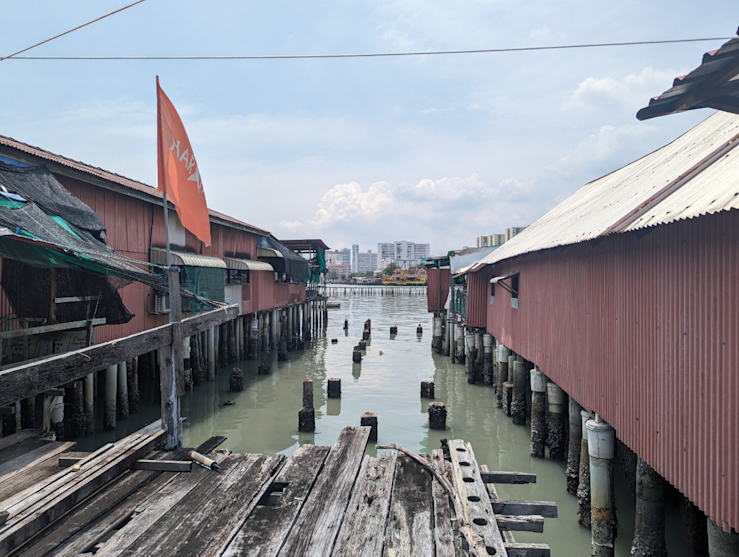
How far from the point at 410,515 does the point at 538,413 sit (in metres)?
6.69

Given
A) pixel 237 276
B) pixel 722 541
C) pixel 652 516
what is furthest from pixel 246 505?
pixel 237 276

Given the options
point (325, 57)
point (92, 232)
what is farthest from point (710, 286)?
point (92, 232)

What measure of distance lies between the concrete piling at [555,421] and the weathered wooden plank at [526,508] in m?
5.10

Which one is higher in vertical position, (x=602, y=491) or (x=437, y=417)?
(x=602, y=491)

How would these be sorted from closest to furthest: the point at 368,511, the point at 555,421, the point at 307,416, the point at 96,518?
the point at 96,518 → the point at 368,511 → the point at 555,421 → the point at 307,416

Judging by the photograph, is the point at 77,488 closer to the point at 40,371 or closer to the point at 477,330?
the point at 40,371

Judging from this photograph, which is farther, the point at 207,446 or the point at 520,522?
the point at 207,446

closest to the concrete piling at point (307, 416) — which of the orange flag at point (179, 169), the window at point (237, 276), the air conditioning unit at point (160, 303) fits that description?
the air conditioning unit at point (160, 303)

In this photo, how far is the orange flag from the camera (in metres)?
5.95

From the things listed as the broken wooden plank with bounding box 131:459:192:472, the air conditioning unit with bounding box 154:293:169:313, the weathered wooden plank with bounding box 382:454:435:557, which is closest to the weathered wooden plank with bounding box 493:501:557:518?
the weathered wooden plank with bounding box 382:454:435:557

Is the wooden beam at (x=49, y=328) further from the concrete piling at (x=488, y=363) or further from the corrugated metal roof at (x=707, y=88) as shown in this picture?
the concrete piling at (x=488, y=363)

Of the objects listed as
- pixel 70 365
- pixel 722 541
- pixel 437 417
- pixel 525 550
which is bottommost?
pixel 437 417

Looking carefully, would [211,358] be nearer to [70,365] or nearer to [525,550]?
[70,365]

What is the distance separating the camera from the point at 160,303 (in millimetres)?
13680
